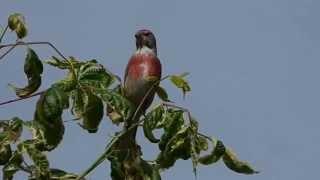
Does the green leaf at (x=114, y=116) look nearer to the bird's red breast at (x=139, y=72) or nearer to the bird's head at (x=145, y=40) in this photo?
the bird's red breast at (x=139, y=72)

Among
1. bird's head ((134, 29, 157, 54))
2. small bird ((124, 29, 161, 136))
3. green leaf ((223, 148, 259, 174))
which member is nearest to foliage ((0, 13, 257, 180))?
green leaf ((223, 148, 259, 174))

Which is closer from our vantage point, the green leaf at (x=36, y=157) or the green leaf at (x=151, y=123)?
the green leaf at (x=36, y=157)

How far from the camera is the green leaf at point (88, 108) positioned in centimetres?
296

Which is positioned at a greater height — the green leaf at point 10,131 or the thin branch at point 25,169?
the green leaf at point 10,131

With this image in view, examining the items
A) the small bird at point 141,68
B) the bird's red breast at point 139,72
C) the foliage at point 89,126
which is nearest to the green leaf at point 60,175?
the foliage at point 89,126

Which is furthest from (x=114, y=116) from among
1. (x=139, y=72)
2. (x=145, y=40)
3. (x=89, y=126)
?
(x=145, y=40)

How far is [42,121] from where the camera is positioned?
110 inches

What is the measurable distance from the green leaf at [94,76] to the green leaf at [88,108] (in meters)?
0.07

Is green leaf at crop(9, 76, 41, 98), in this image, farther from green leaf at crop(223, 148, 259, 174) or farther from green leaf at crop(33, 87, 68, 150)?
green leaf at crop(223, 148, 259, 174)

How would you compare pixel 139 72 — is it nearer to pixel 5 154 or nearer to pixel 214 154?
pixel 214 154

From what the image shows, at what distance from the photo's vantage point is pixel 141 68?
5566mm

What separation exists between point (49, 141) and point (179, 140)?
0.47 metres

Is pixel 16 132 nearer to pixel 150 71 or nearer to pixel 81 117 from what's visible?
pixel 81 117

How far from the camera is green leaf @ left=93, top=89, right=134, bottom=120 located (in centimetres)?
295
